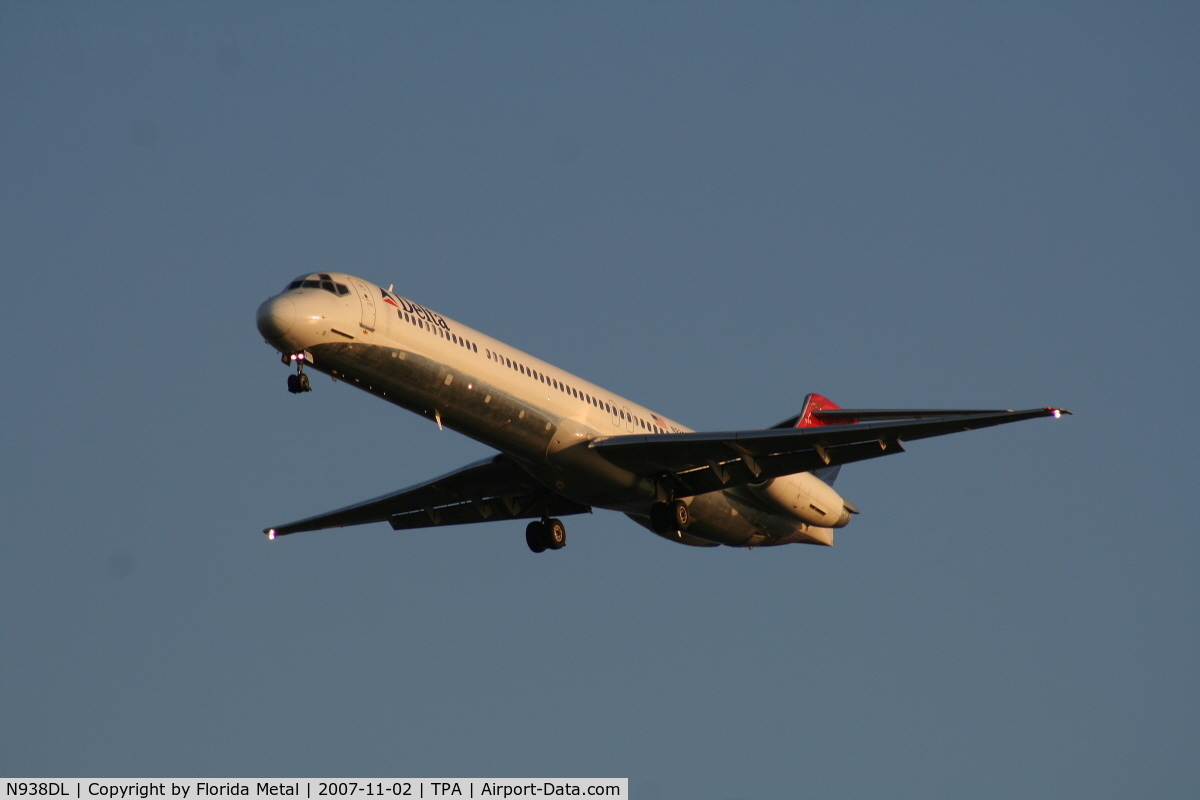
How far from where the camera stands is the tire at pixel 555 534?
36469 mm

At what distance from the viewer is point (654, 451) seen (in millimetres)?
33312

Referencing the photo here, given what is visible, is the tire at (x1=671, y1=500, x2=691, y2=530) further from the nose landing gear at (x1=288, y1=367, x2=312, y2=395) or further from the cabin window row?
the nose landing gear at (x1=288, y1=367, x2=312, y2=395)

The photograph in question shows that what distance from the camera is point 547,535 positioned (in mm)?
36469

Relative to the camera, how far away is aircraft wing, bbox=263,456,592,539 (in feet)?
117

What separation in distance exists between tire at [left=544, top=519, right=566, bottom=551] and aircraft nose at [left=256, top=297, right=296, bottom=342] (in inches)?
347

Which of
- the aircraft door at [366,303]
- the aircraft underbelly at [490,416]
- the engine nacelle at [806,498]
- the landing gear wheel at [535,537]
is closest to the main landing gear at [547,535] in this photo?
the landing gear wheel at [535,537]

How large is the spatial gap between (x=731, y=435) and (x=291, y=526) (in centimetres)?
1146

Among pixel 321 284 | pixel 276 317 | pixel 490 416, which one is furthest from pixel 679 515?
pixel 276 317

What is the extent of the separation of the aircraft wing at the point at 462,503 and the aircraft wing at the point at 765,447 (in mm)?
2739

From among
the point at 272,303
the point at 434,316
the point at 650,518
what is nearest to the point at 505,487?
the point at 650,518

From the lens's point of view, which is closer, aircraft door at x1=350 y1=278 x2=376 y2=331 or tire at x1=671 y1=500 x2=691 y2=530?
aircraft door at x1=350 y1=278 x2=376 y2=331

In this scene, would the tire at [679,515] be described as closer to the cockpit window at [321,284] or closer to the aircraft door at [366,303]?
the aircraft door at [366,303]

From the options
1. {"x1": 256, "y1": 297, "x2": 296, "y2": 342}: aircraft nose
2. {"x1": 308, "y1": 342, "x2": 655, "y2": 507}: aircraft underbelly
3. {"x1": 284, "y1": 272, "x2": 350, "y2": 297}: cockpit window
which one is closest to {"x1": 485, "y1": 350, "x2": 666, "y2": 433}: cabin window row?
{"x1": 308, "y1": 342, "x2": 655, "y2": 507}: aircraft underbelly

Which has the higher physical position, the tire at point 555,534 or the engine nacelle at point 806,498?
the engine nacelle at point 806,498
